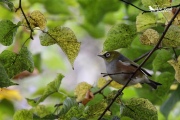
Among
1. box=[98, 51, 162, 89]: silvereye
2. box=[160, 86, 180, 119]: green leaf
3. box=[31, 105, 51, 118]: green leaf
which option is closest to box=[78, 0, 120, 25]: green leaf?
box=[98, 51, 162, 89]: silvereye

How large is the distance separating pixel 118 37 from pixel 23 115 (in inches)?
6.3

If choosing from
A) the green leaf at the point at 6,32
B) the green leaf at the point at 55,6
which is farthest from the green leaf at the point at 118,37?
the green leaf at the point at 55,6

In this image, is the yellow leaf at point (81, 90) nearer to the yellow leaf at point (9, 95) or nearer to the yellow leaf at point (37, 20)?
the yellow leaf at point (37, 20)

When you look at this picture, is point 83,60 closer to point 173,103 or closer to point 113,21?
point 113,21

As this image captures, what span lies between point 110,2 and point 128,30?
0.96 feet

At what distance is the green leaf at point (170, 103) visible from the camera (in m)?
0.84

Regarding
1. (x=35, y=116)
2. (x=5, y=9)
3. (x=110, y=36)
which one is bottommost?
(x=35, y=116)

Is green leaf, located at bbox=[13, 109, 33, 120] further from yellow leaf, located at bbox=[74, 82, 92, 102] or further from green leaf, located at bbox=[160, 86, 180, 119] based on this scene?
green leaf, located at bbox=[160, 86, 180, 119]

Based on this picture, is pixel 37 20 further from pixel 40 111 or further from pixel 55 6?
pixel 55 6

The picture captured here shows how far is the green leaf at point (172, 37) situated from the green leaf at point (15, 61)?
0.17 metres

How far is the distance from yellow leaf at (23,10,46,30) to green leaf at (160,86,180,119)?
372mm

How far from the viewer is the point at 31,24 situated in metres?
0.56

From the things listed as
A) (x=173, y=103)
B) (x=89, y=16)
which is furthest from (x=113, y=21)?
(x=173, y=103)

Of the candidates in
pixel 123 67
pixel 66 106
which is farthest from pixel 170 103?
pixel 66 106
